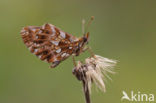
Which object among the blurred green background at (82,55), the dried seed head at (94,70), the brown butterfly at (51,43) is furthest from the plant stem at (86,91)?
the blurred green background at (82,55)

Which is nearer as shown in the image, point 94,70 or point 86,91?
point 86,91

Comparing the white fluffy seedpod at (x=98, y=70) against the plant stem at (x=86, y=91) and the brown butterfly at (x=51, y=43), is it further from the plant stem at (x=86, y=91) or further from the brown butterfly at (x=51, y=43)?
the brown butterfly at (x=51, y=43)

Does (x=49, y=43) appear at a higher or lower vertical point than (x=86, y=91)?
higher

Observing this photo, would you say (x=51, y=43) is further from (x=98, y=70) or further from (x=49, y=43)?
(x=98, y=70)

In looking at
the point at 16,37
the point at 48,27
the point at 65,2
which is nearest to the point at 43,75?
the point at 16,37

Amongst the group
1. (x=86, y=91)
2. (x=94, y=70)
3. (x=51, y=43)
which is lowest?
(x=86, y=91)

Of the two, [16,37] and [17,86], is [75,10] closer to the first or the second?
[16,37]

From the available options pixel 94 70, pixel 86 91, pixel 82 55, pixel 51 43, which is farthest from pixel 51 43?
pixel 82 55
